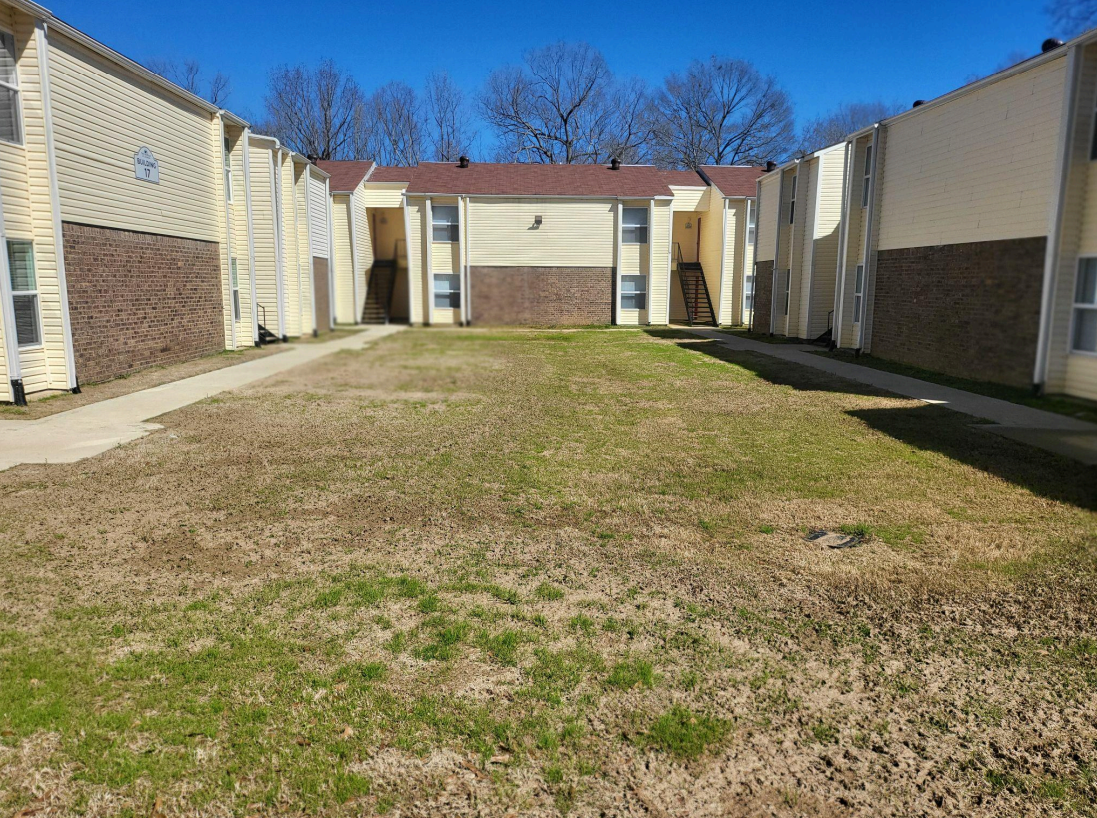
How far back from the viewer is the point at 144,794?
8.88ft

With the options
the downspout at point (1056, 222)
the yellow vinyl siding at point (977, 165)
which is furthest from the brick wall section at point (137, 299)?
the yellow vinyl siding at point (977, 165)

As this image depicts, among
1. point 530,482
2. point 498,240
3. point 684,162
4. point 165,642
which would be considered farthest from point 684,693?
point 684,162

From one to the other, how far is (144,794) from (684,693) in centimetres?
219

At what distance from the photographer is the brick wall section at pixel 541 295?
99.9 ft

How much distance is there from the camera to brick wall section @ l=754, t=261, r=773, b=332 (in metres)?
25.6

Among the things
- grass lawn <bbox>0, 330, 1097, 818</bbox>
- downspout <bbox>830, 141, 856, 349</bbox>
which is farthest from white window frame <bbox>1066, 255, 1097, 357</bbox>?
downspout <bbox>830, 141, 856, 349</bbox>

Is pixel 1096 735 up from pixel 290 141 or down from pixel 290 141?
down

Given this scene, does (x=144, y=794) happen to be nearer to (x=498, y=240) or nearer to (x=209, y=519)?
(x=209, y=519)

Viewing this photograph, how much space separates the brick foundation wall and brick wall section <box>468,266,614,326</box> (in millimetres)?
5930

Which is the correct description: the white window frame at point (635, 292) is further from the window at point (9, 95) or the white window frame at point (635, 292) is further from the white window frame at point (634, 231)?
the window at point (9, 95)

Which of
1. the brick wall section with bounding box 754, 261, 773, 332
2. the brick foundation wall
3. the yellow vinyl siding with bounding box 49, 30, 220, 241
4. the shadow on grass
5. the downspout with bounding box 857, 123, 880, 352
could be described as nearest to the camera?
the shadow on grass

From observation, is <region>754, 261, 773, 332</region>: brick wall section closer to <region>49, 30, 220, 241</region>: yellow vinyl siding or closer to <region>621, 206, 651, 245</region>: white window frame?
<region>621, 206, 651, 245</region>: white window frame

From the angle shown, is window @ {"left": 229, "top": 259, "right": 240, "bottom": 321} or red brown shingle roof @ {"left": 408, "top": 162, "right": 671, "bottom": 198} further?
red brown shingle roof @ {"left": 408, "top": 162, "right": 671, "bottom": 198}

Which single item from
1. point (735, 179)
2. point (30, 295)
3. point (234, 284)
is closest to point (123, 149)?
point (30, 295)
